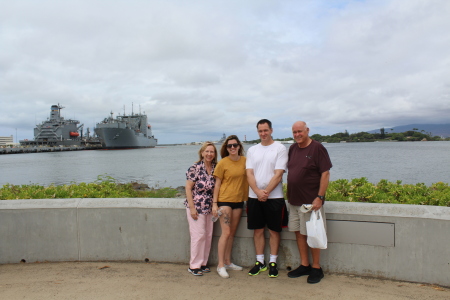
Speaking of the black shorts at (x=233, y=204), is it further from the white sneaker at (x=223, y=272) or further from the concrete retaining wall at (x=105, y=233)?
the white sneaker at (x=223, y=272)

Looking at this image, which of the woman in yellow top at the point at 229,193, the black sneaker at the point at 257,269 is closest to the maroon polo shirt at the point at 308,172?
the woman in yellow top at the point at 229,193

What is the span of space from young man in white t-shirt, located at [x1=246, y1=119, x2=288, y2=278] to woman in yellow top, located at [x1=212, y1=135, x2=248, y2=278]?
0.13 m

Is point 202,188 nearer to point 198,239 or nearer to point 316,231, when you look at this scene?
point 198,239

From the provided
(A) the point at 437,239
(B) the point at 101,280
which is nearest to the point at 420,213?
(A) the point at 437,239

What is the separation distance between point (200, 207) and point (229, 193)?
417mm

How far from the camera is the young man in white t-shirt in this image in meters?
4.01

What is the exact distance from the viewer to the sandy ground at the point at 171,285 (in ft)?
11.4

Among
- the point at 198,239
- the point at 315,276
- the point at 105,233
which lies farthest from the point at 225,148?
the point at 105,233

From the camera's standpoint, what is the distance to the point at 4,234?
4359 mm

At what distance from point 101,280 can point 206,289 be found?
1279mm

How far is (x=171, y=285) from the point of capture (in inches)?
148

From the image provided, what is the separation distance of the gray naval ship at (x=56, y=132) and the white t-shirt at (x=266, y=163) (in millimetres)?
133451

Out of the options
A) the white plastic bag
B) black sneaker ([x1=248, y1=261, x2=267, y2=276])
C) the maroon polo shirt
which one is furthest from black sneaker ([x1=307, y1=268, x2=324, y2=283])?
the maroon polo shirt

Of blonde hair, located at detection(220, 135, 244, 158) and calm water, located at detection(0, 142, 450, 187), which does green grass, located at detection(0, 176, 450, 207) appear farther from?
calm water, located at detection(0, 142, 450, 187)
